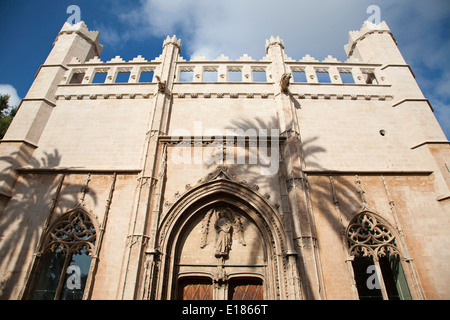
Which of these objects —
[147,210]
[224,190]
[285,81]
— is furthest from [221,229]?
[285,81]

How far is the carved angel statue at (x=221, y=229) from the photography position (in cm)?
1028

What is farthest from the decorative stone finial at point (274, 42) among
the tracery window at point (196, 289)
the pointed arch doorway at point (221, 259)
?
the tracery window at point (196, 289)

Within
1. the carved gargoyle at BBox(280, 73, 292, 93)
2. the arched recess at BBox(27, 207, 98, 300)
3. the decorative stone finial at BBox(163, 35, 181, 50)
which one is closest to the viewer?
the arched recess at BBox(27, 207, 98, 300)

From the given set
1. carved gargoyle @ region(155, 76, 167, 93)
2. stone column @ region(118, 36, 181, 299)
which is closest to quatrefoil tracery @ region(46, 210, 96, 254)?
stone column @ region(118, 36, 181, 299)

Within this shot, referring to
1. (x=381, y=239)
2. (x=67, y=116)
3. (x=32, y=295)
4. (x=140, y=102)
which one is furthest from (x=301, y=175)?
(x=67, y=116)

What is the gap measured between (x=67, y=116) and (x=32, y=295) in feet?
27.1

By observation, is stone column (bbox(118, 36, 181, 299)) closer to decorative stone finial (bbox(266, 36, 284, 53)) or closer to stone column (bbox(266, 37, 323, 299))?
stone column (bbox(266, 37, 323, 299))

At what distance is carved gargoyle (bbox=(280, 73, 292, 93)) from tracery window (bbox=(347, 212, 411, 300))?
689cm

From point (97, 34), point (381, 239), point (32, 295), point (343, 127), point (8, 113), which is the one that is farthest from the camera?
point (8, 113)

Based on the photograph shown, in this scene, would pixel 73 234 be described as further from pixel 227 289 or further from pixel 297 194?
pixel 297 194

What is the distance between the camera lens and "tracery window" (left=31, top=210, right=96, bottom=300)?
939cm

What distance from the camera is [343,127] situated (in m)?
12.9
